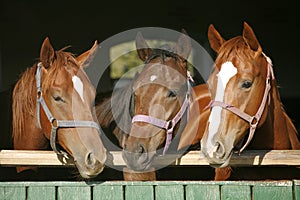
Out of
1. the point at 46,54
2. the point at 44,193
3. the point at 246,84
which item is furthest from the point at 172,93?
the point at 44,193

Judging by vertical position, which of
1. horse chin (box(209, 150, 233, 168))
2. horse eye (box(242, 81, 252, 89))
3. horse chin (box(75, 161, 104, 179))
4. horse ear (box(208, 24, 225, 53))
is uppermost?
horse ear (box(208, 24, 225, 53))

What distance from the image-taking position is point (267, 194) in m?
2.27

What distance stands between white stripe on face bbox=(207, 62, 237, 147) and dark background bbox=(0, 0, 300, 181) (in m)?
3.45

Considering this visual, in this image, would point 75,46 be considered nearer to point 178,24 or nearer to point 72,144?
point 178,24

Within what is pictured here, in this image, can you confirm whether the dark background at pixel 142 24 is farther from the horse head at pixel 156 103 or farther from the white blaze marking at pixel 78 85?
the white blaze marking at pixel 78 85

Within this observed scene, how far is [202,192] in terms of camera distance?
2.29m

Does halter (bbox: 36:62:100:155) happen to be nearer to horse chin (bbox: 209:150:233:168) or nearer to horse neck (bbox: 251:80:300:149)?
horse chin (bbox: 209:150:233:168)

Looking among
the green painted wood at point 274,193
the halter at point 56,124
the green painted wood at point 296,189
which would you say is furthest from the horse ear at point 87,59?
the green painted wood at point 296,189

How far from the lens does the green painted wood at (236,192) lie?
2.28m

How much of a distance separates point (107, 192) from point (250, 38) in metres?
0.94

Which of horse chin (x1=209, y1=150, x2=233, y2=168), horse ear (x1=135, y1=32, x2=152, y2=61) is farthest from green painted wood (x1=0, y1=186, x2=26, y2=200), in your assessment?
horse ear (x1=135, y1=32, x2=152, y2=61)

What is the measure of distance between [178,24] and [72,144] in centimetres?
366

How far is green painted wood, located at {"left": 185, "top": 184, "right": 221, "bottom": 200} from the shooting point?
2.29 metres

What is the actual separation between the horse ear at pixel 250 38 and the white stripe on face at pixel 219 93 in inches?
5.4
